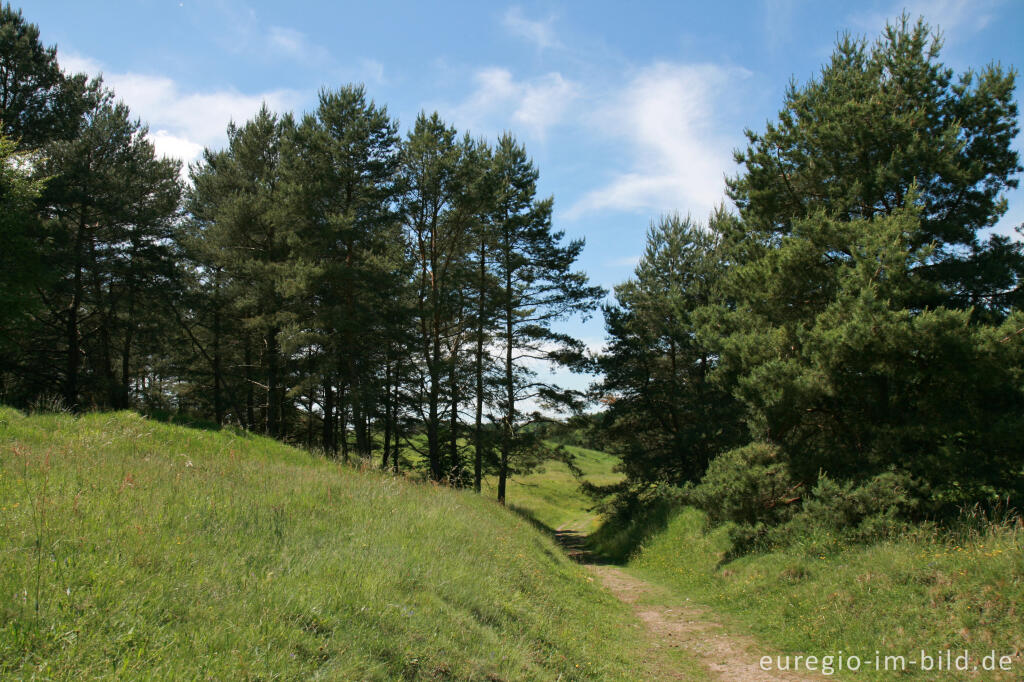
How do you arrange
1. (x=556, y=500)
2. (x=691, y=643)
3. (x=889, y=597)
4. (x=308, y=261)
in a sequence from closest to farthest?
(x=889, y=597) → (x=691, y=643) → (x=308, y=261) → (x=556, y=500)

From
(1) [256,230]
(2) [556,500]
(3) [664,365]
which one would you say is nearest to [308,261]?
(1) [256,230]

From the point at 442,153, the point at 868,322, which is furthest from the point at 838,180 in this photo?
the point at 442,153

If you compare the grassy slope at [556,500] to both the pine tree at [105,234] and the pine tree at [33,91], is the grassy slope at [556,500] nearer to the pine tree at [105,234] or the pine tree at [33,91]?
the pine tree at [105,234]

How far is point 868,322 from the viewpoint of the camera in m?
9.52

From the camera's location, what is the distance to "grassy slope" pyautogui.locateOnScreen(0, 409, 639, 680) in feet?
10.3

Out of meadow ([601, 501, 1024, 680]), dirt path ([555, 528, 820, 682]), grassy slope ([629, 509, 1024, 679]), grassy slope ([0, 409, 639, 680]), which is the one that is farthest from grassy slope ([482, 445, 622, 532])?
grassy slope ([0, 409, 639, 680])

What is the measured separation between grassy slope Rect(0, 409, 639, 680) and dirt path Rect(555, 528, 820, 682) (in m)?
0.57

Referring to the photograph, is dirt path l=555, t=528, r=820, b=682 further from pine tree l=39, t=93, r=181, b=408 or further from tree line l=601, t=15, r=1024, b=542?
pine tree l=39, t=93, r=181, b=408

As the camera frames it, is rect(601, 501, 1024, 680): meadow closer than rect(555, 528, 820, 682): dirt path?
Yes

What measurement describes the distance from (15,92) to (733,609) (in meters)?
28.3

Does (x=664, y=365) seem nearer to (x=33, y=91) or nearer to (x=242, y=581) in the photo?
(x=242, y=581)

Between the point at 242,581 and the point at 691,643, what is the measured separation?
22.9ft

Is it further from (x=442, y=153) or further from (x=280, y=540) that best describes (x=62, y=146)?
(x=280, y=540)

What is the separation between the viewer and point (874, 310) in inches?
378
